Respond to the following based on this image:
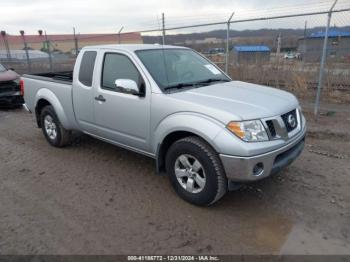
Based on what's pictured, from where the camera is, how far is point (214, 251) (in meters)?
2.85

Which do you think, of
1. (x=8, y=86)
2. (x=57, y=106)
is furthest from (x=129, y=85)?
(x=8, y=86)

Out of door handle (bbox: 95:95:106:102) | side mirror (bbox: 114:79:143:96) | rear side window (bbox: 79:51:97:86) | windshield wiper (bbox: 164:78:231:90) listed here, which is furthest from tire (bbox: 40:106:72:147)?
windshield wiper (bbox: 164:78:231:90)

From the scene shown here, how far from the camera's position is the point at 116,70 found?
4.27m

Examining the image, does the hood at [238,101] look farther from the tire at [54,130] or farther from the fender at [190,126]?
the tire at [54,130]

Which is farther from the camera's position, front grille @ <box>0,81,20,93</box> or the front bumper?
front grille @ <box>0,81,20,93</box>

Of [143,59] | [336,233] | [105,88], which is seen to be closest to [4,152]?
[105,88]

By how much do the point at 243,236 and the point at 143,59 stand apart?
251cm

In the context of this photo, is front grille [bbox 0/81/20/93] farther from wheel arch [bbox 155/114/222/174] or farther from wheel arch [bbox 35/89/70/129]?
wheel arch [bbox 155/114/222/174]

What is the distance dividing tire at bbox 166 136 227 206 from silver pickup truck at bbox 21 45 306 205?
0.04 feet

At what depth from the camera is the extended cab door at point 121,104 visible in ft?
12.7

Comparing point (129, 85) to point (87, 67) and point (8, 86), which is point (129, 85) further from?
point (8, 86)

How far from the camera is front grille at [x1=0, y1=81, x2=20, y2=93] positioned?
9087 millimetres

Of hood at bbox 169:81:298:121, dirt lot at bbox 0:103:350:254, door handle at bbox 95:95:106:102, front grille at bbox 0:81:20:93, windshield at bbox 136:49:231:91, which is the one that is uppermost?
windshield at bbox 136:49:231:91

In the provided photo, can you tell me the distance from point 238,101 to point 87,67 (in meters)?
2.51
